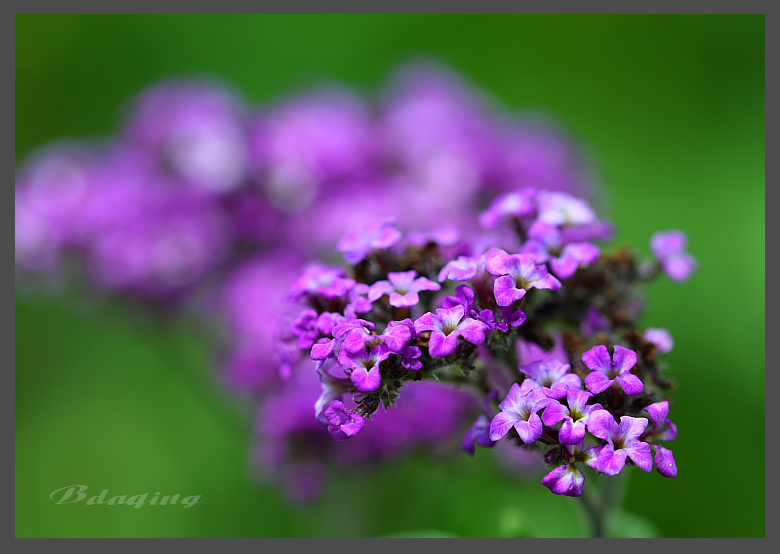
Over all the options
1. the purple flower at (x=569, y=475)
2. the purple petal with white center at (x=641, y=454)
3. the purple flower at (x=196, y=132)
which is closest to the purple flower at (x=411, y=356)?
the purple flower at (x=569, y=475)

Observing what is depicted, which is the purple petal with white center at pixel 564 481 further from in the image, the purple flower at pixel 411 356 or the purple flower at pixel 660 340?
the purple flower at pixel 660 340

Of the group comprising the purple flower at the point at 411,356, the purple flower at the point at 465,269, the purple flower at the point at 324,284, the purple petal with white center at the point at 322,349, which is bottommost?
the purple flower at the point at 411,356

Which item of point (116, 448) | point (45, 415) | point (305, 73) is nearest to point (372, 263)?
point (116, 448)

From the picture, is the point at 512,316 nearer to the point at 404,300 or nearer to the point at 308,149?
the point at 404,300

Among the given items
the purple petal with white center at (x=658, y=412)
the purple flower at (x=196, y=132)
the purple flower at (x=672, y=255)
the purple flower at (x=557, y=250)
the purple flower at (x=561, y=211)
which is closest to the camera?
the purple petal with white center at (x=658, y=412)

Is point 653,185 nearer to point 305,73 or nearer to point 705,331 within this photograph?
point 705,331

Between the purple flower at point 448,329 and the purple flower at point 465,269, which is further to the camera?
the purple flower at point 465,269

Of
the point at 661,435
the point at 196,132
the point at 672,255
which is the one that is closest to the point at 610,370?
the point at 661,435

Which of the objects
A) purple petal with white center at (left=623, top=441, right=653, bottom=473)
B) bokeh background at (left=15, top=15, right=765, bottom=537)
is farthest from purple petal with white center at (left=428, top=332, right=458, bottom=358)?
bokeh background at (left=15, top=15, right=765, bottom=537)
